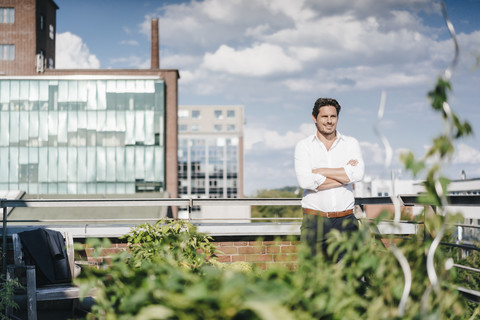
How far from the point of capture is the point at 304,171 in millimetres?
3648

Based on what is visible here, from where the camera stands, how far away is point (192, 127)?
12381cm

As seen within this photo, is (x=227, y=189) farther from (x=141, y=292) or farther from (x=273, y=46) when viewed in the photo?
(x=141, y=292)

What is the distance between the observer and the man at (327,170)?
11.7 ft

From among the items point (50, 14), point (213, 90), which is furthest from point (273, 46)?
point (50, 14)

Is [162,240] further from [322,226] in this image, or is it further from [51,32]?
[51,32]

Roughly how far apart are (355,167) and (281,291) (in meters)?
2.61

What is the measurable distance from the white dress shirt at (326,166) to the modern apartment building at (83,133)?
35.5 m

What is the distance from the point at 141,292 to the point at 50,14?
5044cm

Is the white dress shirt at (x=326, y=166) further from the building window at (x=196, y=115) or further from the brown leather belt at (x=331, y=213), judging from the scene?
the building window at (x=196, y=115)

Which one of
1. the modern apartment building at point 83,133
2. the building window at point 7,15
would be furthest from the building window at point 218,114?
the modern apartment building at point 83,133

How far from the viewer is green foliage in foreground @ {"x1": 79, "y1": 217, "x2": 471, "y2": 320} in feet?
4.04

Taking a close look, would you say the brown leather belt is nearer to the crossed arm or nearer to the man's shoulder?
the crossed arm

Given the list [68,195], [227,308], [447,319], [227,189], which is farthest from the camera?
[227,189]

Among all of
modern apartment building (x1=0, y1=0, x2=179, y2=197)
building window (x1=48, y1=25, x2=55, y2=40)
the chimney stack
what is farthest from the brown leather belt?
building window (x1=48, y1=25, x2=55, y2=40)
